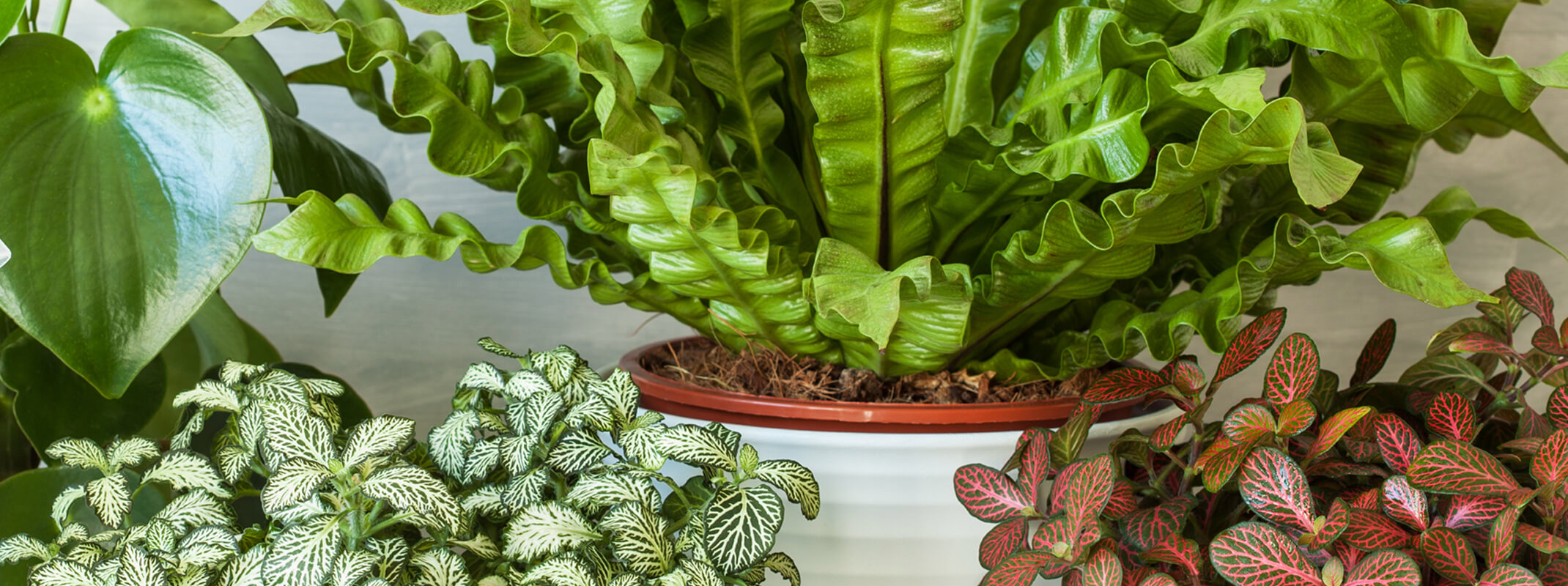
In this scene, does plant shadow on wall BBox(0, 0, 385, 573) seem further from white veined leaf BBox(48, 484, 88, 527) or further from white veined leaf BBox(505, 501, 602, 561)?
white veined leaf BBox(505, 501, 602, 561)

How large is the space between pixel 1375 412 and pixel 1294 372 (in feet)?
0.19

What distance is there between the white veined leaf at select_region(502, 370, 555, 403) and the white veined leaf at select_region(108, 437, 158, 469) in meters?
0.20

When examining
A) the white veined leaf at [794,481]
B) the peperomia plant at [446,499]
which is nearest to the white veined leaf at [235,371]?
the peperomia plant at [446,499]

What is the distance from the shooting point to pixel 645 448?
20.0 inches

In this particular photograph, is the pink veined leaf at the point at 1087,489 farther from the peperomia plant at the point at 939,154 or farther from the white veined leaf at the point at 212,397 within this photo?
the white veined leaf at the point at 212,397

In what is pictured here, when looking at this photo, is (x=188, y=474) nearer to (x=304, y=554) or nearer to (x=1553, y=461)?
(x=304, y=554)

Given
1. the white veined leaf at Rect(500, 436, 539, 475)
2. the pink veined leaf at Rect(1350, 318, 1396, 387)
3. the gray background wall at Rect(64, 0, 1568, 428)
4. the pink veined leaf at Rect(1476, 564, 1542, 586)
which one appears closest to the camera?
the pink veined leaf at Rect(1476, 564, 1542, 586)

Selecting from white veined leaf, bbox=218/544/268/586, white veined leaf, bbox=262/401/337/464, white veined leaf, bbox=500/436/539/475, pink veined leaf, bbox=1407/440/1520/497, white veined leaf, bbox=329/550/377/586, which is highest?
white veined leaf, bbox=262/401/337/464

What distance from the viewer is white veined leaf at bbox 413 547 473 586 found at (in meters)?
0.45

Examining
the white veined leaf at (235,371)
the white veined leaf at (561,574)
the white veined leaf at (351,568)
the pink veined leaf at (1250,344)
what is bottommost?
the pink veined leaf at (1250,344)

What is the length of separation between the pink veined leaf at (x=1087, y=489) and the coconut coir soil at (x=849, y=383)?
14cm

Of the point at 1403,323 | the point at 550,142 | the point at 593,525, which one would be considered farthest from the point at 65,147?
the point at 1403,323

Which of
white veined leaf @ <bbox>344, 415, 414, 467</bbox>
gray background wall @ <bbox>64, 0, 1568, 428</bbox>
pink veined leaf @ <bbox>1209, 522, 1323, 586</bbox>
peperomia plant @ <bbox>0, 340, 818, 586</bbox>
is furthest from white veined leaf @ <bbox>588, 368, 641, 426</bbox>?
gray background wall @ <bbox>64, 0, 1568, 428</bbox>

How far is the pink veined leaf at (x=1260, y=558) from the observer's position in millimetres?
434
